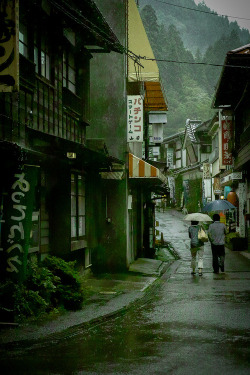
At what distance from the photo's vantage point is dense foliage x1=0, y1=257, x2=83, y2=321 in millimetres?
9039

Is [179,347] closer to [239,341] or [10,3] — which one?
[239,341]

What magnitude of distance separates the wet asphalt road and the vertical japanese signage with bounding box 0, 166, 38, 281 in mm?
1478

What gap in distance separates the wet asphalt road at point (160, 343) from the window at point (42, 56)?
6.20 metres

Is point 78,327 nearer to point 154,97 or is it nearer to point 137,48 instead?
point 137,48

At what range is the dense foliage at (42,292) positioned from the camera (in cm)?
904

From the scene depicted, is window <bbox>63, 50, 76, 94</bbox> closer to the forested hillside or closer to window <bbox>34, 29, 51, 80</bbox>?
window <bbox>34, 29, 51, 80</bbox>

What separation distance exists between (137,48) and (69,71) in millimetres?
5360

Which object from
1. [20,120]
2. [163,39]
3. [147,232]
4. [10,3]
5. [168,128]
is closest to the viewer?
[10,3]

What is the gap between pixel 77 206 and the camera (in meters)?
15.4

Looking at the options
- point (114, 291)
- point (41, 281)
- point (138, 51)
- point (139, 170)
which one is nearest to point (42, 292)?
point (41, 281)

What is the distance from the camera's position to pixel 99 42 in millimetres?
15250

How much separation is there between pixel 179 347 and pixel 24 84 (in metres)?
6.66

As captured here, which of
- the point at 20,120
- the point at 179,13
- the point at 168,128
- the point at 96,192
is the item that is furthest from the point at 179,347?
the point at 179,13

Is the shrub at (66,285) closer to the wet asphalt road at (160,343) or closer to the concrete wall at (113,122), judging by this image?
the wet asphalt road at (160,343)
